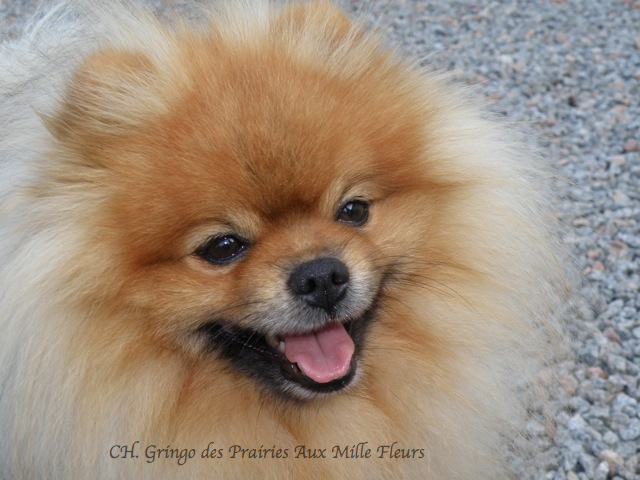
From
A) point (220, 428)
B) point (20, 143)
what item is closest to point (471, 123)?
point (220, 428)

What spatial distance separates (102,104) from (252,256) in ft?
1.74

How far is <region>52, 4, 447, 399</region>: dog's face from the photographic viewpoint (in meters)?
1.74

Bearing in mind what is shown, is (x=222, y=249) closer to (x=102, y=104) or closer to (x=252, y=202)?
(x=252, y=202)

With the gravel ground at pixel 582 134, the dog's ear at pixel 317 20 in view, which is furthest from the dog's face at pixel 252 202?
the gravel ground at pixel 582 134

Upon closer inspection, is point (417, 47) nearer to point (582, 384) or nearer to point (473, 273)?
point (582, 384)

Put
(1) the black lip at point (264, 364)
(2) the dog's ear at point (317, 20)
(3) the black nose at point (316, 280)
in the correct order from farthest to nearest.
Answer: (2) the dog's ear at point (317, 20) < (1) the black lip at point (264, 364) < (3) the black nose at point (316, 280)

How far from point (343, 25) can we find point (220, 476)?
4.25 feet

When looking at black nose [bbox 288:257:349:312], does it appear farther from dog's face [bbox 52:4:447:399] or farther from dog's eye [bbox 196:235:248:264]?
dog's eye [bbox 196:235:248:264]

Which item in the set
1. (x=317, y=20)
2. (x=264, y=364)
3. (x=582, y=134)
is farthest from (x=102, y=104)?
(x=582, y=134)

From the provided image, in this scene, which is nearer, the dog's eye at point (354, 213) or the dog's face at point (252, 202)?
the dog's face at point (252, 202)

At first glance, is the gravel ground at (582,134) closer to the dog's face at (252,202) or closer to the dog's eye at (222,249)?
the dog's face at (252,202)

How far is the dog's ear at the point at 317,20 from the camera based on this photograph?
6.73 ft

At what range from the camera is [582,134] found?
433 cm

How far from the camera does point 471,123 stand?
7.10 feet
